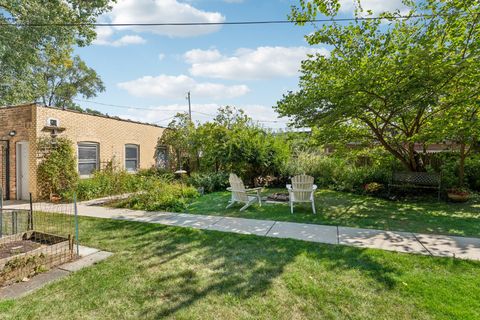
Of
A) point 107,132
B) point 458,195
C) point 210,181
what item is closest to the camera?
point 458,195

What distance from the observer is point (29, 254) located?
10.4 feet

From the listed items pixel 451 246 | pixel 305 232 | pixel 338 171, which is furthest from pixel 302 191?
pixel 338 171

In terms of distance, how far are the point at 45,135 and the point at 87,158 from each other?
177 cm

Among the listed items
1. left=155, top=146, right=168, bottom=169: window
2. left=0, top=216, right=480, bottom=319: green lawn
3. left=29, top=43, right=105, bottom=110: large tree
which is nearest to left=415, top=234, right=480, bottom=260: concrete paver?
left=0, top=216, right=480, bottom=319: green lawn

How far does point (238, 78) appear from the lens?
13.8 m

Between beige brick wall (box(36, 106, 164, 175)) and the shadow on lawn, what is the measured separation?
251 inches

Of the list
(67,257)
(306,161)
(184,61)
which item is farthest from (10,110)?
(306,161)

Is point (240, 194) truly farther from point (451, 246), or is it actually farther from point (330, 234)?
point (451, 246)

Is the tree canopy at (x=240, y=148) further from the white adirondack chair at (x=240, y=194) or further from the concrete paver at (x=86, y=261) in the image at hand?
the concrete paver at (x=86, y=261)

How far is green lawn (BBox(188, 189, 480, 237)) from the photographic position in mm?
5059

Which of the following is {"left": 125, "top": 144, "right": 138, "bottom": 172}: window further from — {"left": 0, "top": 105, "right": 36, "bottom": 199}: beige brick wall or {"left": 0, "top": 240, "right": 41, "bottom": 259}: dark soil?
{"left": 0, "top": 240, "right": 41, "bottom": 259}: dark soil

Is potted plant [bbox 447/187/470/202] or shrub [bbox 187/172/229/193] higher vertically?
shrub [bbox 187/172/229/193]

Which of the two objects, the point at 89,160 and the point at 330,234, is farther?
the point at 89,160

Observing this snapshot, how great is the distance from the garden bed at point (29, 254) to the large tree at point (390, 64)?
597 cm
